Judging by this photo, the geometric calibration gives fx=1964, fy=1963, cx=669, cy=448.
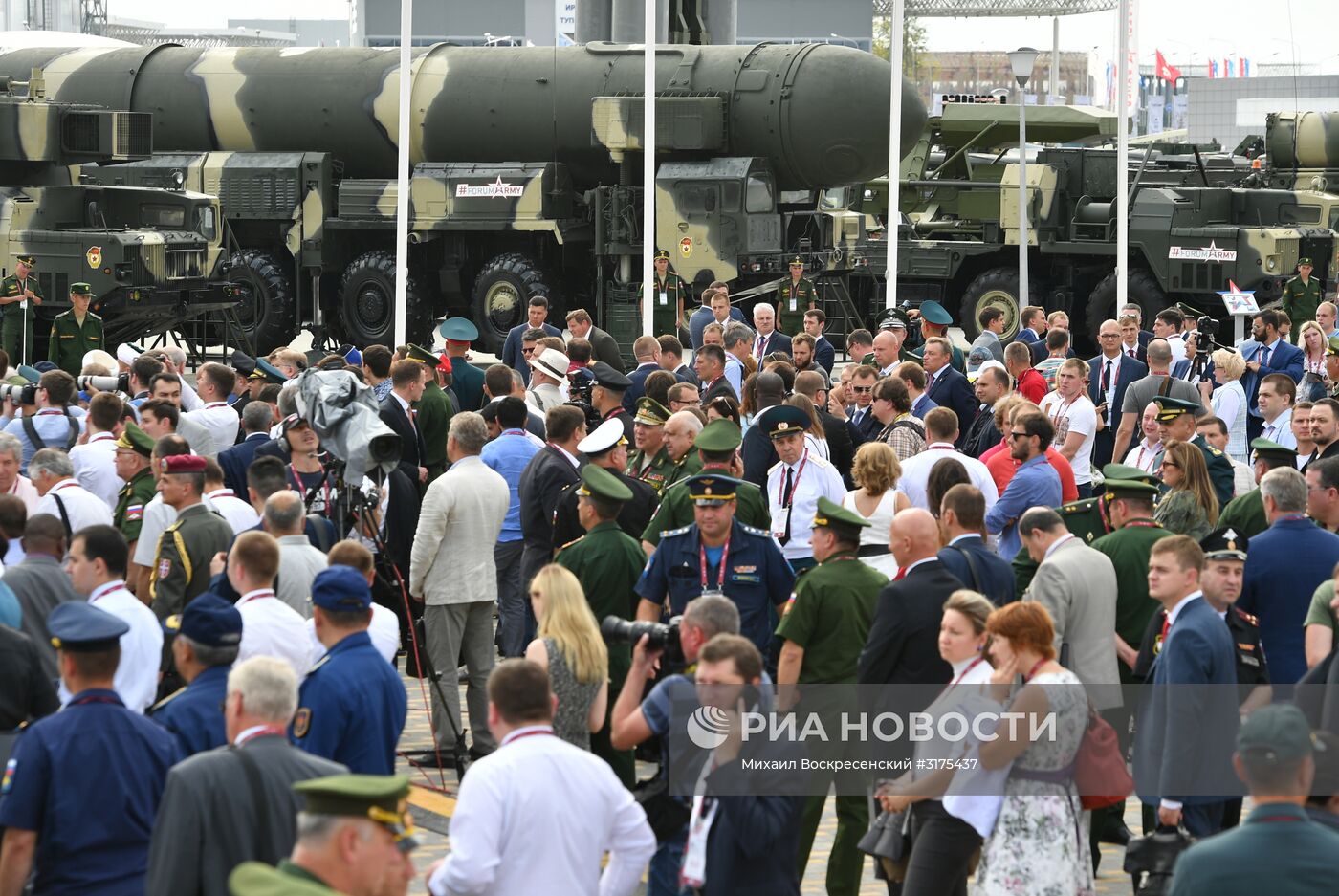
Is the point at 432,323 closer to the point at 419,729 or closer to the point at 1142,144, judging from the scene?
the point at 1142,144

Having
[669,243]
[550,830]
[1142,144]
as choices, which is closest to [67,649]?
[550,830]

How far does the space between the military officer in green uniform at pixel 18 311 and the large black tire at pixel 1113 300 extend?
12499mm

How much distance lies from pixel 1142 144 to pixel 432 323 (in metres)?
11.7

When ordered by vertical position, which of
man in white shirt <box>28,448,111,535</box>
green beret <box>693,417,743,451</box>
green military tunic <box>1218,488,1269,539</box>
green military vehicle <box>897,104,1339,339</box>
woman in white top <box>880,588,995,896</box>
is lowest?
woman in white top <box>880,588,995,896</box>

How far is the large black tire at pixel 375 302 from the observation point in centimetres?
2478

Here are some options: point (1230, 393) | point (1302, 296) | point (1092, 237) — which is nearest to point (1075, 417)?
point (1230, 393)

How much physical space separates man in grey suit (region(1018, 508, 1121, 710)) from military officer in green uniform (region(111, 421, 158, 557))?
387cm

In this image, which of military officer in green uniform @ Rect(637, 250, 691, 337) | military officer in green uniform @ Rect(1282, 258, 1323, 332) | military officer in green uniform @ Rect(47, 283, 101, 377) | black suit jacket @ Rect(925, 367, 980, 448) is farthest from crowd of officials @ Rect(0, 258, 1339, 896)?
military officer in green uniform @ Rect(1282, 258, 1323, 332)

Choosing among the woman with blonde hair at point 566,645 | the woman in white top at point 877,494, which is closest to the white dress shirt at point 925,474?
the woman in white top at point 877,494

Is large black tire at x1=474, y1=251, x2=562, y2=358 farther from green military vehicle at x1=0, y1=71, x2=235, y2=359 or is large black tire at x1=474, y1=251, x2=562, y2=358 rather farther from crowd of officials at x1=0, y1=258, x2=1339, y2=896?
crowd of officials at x1=0, y1=258, x2=1339, y2=896

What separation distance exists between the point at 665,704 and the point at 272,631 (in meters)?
1.46

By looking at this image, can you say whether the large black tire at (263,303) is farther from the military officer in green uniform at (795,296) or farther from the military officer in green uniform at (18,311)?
the military officer in green uniform at (795,296)

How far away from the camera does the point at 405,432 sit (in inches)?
427

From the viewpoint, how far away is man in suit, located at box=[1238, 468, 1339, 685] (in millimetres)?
7711
